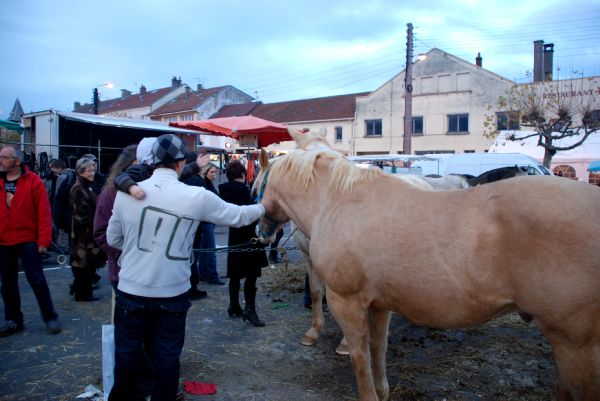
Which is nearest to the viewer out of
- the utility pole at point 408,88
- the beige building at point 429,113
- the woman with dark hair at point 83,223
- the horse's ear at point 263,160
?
the horse's ear at point 263,160

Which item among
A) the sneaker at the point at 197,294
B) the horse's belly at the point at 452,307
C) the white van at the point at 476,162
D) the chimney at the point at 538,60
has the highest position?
the chimney at the point at 538,60

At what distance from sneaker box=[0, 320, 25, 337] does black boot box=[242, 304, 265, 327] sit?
2377mm

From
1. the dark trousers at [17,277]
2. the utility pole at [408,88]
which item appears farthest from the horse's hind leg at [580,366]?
the utility pole at [408,88]

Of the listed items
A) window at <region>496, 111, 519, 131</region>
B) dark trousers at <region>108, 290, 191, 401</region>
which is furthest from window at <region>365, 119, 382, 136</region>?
dark trousers at <region>108, 290, 191, 401</region>

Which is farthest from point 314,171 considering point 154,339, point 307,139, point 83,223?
point 83,223

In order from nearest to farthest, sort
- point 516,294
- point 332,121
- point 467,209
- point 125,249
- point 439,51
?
point 516,294
point 467,209
point 125,249
point 439,51
point 332,121

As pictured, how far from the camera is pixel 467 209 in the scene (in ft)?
7.18

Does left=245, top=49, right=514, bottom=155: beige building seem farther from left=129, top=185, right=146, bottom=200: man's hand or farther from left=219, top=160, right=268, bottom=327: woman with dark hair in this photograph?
left=129, top=185, right=146, bottom=200: man's hand

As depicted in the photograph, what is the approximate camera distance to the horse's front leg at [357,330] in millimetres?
2602

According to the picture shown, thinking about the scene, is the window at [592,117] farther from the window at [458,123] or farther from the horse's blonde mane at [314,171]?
the horse's blonde mane at [314,171]

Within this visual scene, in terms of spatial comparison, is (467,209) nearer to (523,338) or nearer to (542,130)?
(523,338)

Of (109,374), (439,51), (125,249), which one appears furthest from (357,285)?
(439,51)

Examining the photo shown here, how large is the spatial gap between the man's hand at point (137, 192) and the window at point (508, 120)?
2130 centimetres

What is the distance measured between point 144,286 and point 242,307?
10.7ft
